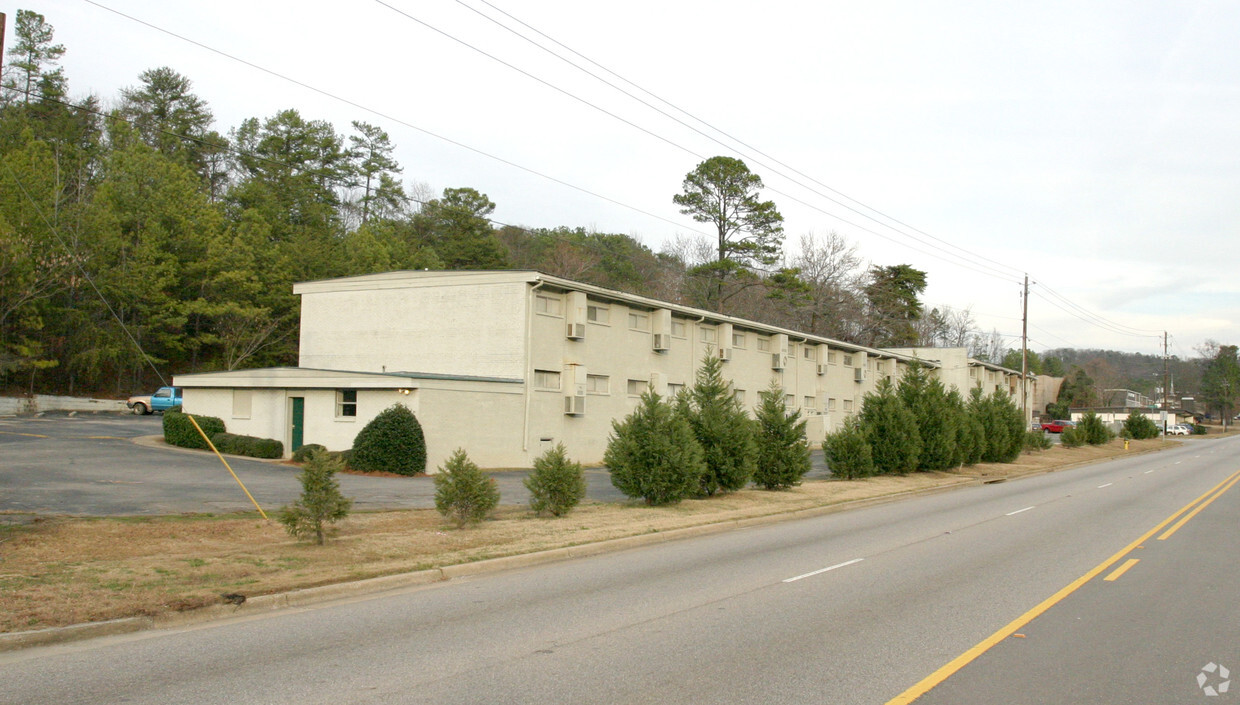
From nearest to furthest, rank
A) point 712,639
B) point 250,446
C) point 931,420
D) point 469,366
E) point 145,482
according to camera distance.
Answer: point 712,639 → point 145,482 → point 250,446 → point 469,366 → point 931,420

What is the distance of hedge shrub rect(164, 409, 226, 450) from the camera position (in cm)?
3023

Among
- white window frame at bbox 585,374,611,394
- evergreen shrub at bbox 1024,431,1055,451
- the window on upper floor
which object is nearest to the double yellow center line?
the window on upper floor

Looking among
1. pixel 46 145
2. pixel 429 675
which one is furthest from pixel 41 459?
pixel 46 145

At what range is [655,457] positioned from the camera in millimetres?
19875

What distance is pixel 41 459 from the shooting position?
78.2 ft

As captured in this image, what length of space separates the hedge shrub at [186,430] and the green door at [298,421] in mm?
2798

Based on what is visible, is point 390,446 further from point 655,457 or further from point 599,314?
point 599,314

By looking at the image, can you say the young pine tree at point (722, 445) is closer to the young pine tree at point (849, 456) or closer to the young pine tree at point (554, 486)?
the young pine tree at point (554, 486)

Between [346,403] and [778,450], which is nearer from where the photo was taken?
[778,450]

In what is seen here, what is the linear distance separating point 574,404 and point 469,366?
417 cm

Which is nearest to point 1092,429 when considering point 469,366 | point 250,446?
point 469,366

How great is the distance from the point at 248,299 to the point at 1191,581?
53169mm

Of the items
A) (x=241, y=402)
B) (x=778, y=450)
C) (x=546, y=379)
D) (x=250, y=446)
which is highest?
(x=546, y=379)

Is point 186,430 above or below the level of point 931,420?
below
